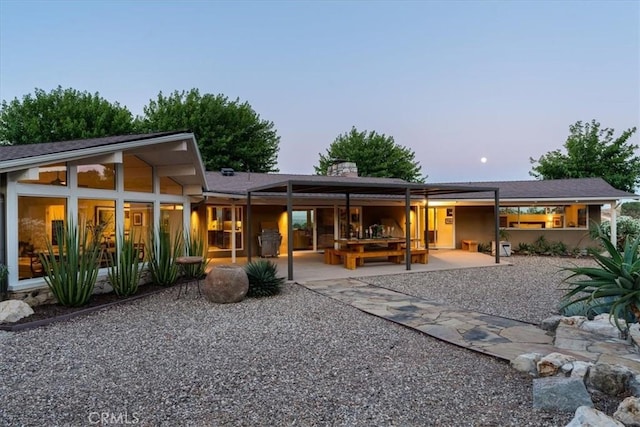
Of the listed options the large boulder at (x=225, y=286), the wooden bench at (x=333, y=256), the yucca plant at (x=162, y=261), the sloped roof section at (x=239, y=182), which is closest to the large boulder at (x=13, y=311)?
the large boulder at (x=225, y=286)

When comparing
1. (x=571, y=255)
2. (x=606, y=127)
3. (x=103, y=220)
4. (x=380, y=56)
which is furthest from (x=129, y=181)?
(x=606, y=127)

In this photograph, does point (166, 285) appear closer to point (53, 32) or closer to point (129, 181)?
point (129, 181)

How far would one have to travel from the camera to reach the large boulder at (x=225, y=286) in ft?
23.4

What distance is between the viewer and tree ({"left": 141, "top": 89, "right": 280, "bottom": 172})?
964 inches

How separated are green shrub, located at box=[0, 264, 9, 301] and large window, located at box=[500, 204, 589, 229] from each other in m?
16.2

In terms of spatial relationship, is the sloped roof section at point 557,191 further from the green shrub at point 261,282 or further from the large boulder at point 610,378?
the large boulder at point 610,378

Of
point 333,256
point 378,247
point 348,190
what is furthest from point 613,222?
point 333,256

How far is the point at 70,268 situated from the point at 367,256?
25.0 ft

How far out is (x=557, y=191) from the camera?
15164mm

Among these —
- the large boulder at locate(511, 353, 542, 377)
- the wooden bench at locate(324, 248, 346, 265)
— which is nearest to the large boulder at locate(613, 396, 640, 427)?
the large boulder at locate(511, 353, 542, 377)

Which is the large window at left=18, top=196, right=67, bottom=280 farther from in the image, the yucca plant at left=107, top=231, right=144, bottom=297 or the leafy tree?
the leafy tree

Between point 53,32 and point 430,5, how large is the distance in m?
12.5

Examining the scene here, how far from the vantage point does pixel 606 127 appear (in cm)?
2370

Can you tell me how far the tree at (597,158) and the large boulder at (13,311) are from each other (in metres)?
27.7
